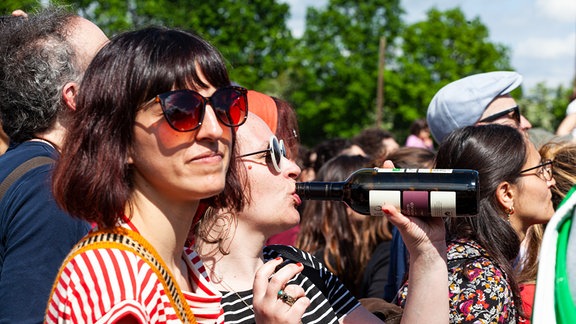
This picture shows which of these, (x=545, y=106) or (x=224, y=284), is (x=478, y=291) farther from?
(x=545, y=106)

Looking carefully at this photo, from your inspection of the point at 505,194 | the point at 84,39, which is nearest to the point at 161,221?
the point at 84,39

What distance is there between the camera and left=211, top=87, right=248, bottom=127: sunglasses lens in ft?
6.64

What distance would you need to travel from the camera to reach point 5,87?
3.09m

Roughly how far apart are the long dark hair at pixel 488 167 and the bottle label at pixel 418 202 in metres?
0.89

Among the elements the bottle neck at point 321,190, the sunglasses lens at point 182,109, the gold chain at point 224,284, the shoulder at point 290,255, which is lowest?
the gold chain at point 224,284

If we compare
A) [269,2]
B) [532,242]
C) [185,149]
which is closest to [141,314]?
[185,149]

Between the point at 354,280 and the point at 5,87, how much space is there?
10.5ft

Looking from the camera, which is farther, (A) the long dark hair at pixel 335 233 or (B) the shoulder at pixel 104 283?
(A) the long dark hair at pixel 335 233

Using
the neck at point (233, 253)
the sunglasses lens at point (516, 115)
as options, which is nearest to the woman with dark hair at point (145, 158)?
the neck at point (233, 253)

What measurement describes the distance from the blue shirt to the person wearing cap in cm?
264

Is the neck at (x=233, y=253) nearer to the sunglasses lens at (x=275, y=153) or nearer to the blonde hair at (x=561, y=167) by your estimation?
the sunglasses lens at (x=275, y=153)

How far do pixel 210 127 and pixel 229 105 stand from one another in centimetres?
10

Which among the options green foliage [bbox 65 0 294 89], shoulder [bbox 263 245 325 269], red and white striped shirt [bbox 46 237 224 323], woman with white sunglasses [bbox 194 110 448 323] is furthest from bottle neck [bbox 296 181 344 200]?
green foliage [bbox 65 0 294 89]

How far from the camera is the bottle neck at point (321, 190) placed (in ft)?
9.34
